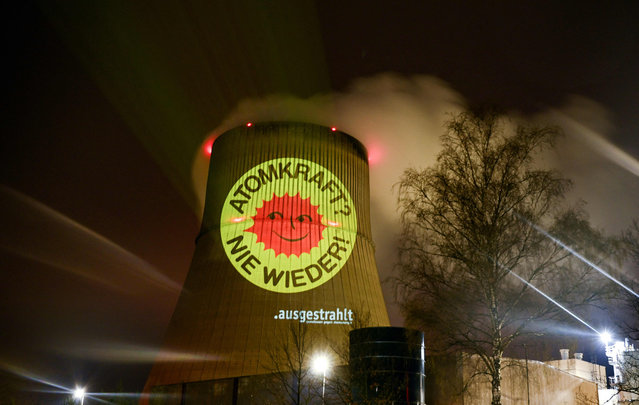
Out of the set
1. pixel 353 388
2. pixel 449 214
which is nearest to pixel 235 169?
pixel 449 214

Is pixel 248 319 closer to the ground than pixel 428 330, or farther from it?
Answer: farther from it

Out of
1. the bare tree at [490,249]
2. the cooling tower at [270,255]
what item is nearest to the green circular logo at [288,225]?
the cooling tower at [270,255]

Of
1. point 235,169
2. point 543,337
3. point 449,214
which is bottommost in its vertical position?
point 543,337

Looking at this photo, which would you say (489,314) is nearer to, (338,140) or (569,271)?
(569,271)

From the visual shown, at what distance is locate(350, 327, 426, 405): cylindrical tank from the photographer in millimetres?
9953

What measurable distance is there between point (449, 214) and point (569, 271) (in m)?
2.23

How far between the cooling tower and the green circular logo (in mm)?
28

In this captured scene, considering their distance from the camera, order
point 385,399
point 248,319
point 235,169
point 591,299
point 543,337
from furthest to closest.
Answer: point 235,169 < point 248,319 < point 543,337 < point 591,299 < point 385,399

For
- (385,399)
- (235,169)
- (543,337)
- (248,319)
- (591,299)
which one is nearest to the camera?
(385,399)

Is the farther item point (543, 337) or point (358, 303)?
point (358, 303)

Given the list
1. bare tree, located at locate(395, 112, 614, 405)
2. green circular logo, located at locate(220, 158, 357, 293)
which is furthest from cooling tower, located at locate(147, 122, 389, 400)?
bare tree, located at locate(395, 112, 614, 405)

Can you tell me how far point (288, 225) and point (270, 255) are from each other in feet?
3.29

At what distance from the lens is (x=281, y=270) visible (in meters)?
18.3

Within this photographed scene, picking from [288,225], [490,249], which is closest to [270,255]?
[288,225]
